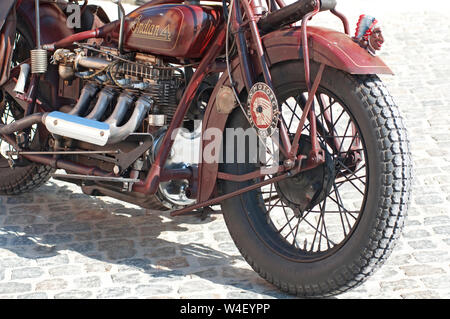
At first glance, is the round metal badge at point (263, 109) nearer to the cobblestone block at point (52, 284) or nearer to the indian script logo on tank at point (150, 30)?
the indian script logo on tank at point (150, 30)

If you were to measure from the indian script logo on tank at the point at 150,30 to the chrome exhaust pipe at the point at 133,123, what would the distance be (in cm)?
36

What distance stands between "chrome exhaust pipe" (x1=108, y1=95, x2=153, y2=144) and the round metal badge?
717 millimetres

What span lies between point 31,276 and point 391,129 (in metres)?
2.15

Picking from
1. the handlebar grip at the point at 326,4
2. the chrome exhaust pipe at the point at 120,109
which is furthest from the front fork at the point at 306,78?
the chrome exhaust pipe at the point at 120,109

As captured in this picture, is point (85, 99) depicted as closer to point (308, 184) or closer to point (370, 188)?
point (308, 184)

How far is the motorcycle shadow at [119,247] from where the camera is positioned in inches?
178

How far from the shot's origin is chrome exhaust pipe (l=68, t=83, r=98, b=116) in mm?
4906

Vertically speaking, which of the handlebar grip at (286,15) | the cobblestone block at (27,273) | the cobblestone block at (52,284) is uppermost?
the handlebar grip at (286,15)

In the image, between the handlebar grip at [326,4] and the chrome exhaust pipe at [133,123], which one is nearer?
the handlebar grip at [326,4]

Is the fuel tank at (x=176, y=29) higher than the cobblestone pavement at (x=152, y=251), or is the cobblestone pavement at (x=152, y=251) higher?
the fuel tank at (x=176, y=29)

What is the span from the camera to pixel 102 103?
482 centimetres

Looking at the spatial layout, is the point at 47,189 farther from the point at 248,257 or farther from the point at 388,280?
the point at 388,280

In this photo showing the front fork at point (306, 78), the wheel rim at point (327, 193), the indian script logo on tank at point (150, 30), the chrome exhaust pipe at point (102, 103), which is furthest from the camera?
the chrome exhaust pipe at point (102, 103)

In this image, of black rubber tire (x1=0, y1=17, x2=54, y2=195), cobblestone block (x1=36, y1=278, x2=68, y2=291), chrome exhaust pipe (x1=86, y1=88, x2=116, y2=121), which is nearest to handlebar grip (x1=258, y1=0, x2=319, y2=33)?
chrome exhaust pipe (x1=86, y1=88, x2=116, y2=121)
